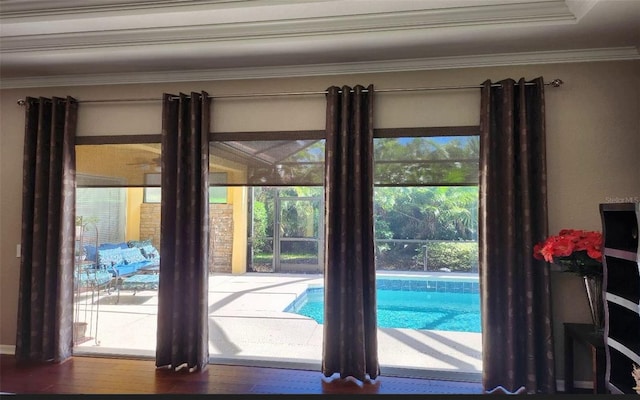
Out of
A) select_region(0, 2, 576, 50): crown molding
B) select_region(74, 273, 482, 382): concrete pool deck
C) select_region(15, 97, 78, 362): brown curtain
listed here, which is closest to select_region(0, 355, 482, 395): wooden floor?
select_region(74, 273, 482, 382): concrete pool deck

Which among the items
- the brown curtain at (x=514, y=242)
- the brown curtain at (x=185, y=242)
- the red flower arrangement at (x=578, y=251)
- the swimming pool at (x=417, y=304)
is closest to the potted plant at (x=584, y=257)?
the red flower arrangement at (x=578, y=251)

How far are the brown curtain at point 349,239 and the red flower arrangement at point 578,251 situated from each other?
3.82ft

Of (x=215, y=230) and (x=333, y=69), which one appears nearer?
(x=333, y=69)

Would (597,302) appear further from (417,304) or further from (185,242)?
(185,242)

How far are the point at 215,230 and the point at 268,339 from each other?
143 cm

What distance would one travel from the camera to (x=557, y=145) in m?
2.64

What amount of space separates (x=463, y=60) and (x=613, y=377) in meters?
2.23

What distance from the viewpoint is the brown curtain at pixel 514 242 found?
2506mm

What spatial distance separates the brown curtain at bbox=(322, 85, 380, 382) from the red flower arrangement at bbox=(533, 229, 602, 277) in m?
1.16

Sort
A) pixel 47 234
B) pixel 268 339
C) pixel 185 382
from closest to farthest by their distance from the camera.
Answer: pixel 185 382
pixel 47 234
pixel 268 339

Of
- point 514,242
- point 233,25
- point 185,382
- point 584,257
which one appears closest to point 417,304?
point 514,242

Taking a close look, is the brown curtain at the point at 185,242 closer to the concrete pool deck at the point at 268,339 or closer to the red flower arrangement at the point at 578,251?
the concrete pool deck at the point at 268,339

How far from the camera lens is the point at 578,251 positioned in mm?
2209

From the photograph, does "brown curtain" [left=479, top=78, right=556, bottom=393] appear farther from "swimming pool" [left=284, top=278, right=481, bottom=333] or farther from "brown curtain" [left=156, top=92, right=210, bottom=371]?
"brown curtain" [left=156, top=92, right=210, bottom=371]
